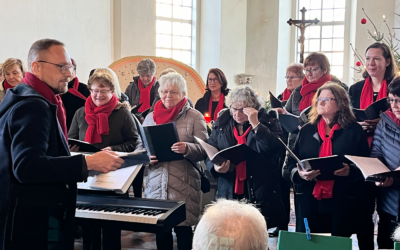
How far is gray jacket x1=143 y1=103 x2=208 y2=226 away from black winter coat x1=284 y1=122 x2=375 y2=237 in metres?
0.75

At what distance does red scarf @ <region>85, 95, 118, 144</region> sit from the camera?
129 inches

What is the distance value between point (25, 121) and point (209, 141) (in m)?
1.82

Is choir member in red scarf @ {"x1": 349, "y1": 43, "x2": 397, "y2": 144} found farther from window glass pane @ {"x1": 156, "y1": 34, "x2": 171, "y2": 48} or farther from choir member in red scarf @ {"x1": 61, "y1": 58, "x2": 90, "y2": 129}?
window glass pane @ {"x1": 156, "y1": 34, "x2": 171, "y2": 48}

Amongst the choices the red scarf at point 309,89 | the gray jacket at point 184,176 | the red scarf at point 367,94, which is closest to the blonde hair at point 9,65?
the gray jacket at point 184,176

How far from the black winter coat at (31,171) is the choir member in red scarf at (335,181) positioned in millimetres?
1669

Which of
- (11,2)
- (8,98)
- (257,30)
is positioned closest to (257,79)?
(257,30)

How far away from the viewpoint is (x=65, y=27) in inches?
292

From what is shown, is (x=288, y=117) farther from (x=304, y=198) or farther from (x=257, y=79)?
(x=257, y=79)

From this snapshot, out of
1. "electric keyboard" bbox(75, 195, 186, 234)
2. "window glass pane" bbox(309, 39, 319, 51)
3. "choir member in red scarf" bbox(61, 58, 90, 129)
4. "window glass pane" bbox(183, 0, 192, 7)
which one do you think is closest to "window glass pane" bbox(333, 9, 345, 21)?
"window glass pane" bbox(309, 39, 319, 51)

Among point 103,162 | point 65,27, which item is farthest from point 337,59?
point 103,162

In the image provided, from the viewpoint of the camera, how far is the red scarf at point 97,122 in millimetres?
3268

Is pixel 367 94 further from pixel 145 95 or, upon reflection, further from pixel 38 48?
pixel 145 95

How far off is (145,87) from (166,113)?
2.60m

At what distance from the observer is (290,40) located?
1115 cm
